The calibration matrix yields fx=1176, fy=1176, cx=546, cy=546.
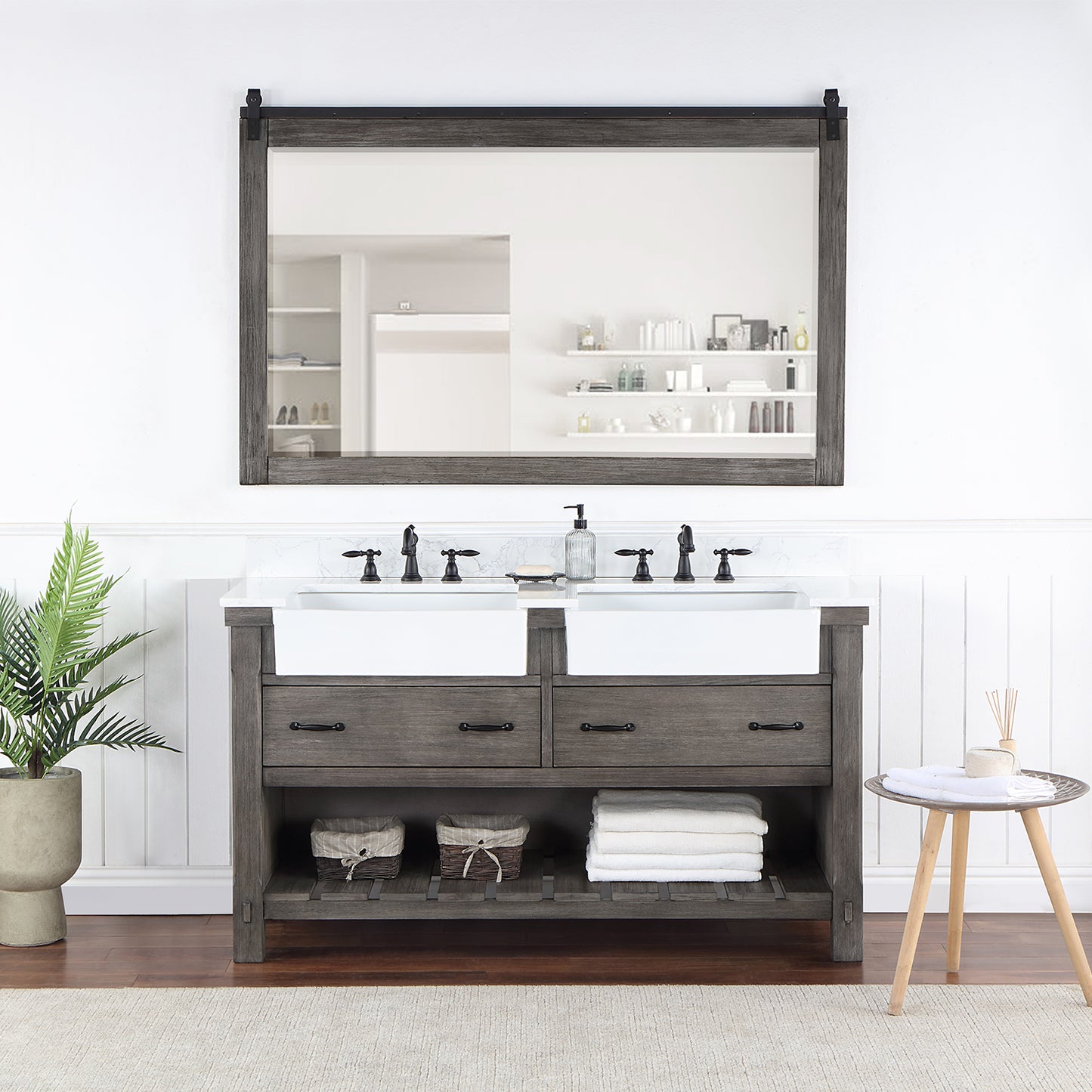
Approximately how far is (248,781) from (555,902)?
2.45 ft

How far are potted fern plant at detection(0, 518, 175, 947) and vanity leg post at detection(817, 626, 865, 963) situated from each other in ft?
5.36

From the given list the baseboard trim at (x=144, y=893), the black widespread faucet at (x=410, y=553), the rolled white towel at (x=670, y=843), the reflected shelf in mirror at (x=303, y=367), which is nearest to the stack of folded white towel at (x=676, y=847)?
the rolled white towel at (x=670, y=843)

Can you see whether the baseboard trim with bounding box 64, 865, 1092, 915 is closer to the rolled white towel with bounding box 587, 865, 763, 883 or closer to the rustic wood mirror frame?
the rolled white towel with bounding box 587, 865, 763, 883

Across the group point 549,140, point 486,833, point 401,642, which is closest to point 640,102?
point 549,140

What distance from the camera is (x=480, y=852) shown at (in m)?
2.78

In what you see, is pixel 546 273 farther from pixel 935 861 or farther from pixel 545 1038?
pixel 545 1038

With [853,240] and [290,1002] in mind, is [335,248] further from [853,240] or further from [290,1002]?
[290,1002]

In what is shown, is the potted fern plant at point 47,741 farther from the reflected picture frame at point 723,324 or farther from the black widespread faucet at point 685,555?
the reflected picture frame at point 723,324

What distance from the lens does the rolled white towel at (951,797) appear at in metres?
2.39

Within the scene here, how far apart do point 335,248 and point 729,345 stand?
1038mm

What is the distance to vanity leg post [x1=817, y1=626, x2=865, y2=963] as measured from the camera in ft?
8.64

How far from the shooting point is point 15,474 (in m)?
3.05

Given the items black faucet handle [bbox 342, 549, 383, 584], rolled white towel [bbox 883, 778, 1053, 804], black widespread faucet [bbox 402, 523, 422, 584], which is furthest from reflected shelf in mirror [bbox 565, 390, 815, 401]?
rolled white towel [bbox 883, 778, 1053, 804]

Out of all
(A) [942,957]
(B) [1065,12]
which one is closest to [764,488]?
(A) [942,957]
